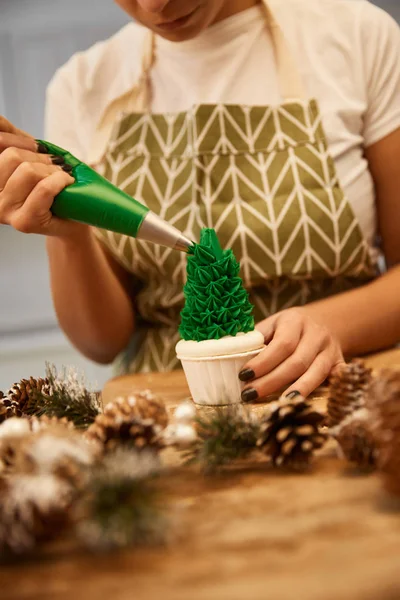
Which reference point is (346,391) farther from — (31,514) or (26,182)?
(26,182)

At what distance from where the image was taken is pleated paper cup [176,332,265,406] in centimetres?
73

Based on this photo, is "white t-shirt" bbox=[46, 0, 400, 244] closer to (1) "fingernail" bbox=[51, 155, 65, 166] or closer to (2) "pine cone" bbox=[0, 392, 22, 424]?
(1) "fingernail" bbox=[51, 155, 65, 166]

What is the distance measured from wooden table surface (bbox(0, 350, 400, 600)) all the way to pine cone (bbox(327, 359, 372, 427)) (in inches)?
4.1

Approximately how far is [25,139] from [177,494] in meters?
0.51

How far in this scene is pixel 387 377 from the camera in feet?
1.49

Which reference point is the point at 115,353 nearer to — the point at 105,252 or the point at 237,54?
the point at 105,252

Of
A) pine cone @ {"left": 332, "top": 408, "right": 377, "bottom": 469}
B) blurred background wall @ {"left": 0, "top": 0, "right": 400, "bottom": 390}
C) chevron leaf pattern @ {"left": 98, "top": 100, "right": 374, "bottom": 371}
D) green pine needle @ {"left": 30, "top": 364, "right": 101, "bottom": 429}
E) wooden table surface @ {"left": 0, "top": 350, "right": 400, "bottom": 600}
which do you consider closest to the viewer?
wooden table surface @ {"left": 0, "top": 350, "right": 400, "bottom": 600}

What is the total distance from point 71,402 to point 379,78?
796 millimetres

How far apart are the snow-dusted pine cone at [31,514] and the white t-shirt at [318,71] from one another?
0.84 metres

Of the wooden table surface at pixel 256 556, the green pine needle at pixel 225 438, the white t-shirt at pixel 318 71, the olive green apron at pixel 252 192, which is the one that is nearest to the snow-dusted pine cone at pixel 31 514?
the wooden table surface at pixel 256 556

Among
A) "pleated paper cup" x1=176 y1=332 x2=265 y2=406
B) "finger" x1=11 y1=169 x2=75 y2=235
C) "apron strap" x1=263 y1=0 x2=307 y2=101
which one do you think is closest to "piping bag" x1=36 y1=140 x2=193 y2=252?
"finger" x1=11 y1=169 x2=75 y2=235

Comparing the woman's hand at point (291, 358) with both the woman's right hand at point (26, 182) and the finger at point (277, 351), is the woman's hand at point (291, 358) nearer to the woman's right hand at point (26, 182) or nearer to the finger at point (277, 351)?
the finger at point (277, 351)

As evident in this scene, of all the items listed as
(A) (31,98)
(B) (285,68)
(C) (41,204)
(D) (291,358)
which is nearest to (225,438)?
(D) (291,358)

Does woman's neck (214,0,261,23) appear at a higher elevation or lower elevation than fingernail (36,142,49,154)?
higher
